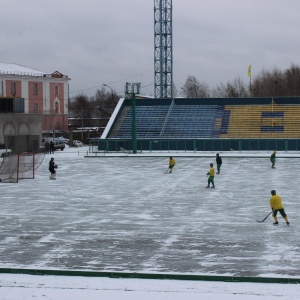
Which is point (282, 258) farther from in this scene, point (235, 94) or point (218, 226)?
point (235, 94)

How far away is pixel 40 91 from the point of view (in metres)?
85.1

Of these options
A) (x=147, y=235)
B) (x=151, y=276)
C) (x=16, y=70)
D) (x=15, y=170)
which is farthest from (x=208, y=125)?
(x=151, y=276)

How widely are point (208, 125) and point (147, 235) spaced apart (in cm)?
4716

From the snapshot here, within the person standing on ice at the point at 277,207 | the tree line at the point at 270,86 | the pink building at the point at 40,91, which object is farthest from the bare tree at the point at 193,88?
the person standing on ice at the point at 277,207

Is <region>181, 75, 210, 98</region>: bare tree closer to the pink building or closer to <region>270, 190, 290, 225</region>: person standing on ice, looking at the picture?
the pink building

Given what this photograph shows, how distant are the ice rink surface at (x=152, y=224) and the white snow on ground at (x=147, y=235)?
0.03 m

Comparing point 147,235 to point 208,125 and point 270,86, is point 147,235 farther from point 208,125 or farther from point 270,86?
point 270,86

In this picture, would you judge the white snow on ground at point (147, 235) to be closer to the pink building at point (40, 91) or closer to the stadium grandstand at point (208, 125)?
the stadium grandstand at point (208, 125)

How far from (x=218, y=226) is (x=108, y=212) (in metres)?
4.83

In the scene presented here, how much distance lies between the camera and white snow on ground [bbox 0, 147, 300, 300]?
12.7 m

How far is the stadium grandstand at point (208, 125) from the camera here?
5931cm

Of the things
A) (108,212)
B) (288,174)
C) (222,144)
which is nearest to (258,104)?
(222,144)

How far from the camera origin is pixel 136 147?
191 feet

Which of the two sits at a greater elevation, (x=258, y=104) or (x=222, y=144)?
(x=258, y=104)
